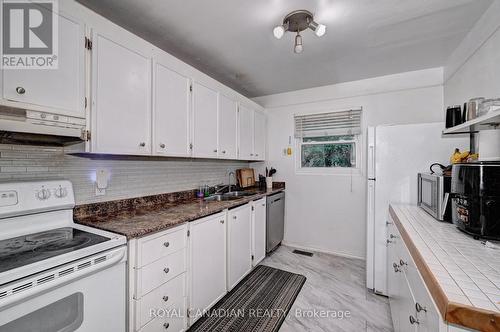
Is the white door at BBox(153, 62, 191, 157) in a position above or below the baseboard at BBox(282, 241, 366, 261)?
above

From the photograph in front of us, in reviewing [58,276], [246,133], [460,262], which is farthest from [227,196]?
[460,262]

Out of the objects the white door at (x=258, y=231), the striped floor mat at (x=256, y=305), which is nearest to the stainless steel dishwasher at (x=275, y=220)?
the white door at (x=258, y=231)

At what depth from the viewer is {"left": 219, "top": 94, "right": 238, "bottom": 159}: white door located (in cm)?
243

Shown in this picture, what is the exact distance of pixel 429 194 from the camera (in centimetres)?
162

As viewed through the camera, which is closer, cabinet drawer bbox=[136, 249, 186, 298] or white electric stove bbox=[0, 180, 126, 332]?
white electric stove bbox=[0, 180, 126, 332]

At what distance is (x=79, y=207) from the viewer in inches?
59.4

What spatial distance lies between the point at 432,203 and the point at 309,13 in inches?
66.9

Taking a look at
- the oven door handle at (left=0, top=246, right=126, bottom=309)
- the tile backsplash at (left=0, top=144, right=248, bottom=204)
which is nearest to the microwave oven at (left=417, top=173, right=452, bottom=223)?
the oven door handle at (left=0, top=246, right=126, bottom=309)

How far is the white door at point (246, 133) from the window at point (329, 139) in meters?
0.78

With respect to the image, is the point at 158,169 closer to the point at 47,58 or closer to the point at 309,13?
the point at 47,58

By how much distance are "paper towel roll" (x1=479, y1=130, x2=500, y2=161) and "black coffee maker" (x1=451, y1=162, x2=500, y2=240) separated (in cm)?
58

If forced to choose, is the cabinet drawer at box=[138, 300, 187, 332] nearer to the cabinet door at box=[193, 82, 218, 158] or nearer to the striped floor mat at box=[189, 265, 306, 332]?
the striped floor mat at box=[189, 265, 306, 332]

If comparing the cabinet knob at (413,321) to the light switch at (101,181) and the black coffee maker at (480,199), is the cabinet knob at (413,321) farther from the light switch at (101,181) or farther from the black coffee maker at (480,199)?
the light switch at (101,181)

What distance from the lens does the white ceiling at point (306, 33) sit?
152 cm
